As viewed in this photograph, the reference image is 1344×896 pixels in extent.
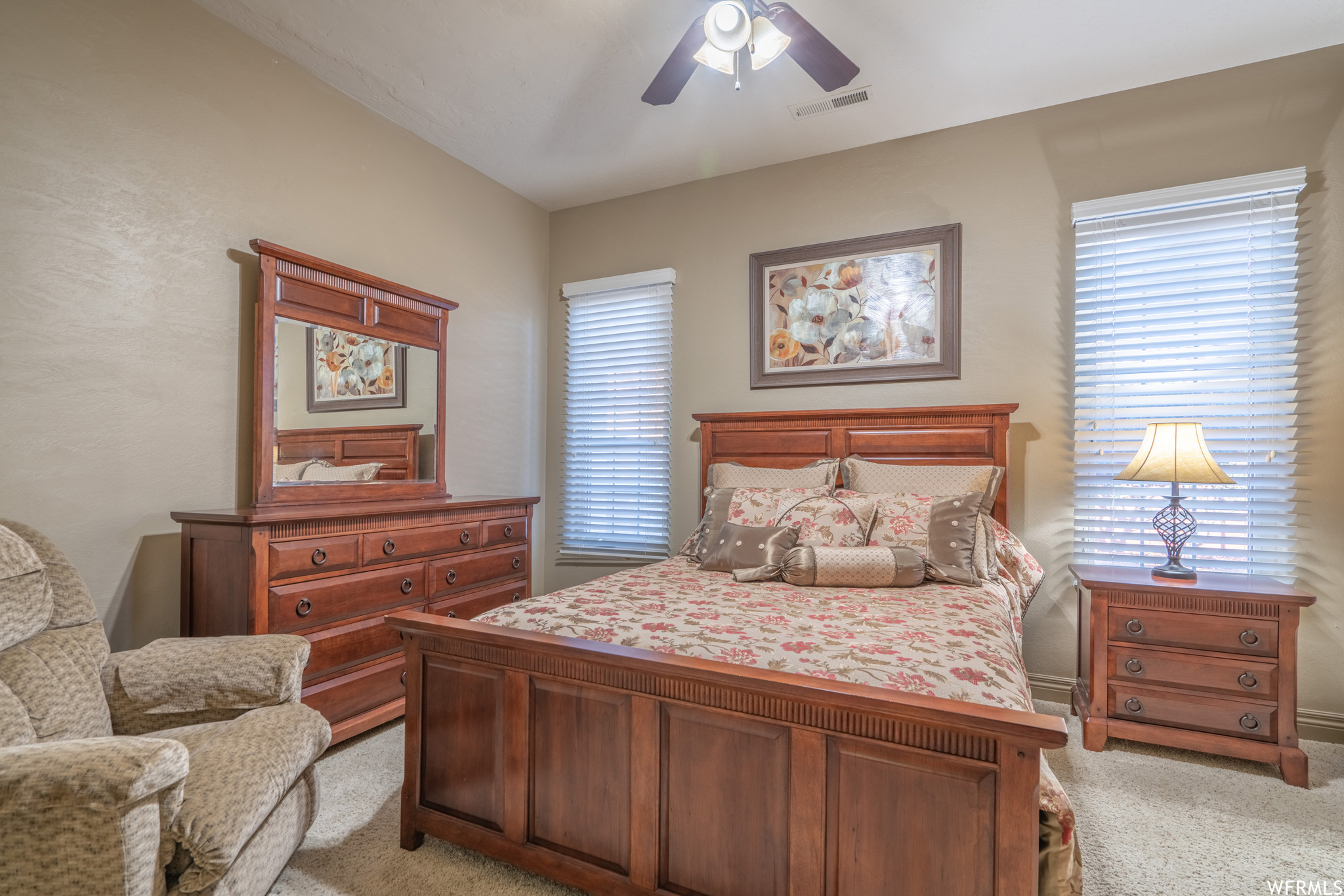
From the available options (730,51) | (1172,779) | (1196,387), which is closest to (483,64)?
(730,51)

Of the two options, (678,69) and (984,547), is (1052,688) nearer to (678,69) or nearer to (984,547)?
(984,547)

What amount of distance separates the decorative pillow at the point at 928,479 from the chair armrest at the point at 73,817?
274 cm

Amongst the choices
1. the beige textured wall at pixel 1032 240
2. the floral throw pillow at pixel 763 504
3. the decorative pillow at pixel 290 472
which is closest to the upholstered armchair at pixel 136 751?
the decorative pillow at pixel 290 472

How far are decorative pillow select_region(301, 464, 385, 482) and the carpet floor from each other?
3.72ft

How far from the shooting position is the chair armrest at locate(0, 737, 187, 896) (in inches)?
41.9

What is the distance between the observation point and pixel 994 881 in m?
1.18

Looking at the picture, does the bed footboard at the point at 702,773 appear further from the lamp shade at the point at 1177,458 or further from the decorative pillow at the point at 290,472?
the lamp shade at the point at 1177,458

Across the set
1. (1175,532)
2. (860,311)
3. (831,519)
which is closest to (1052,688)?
(1175,532)

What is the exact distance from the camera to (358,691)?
2.55 meters

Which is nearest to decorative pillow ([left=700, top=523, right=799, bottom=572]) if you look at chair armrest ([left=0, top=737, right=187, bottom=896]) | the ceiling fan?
the ceiling fan

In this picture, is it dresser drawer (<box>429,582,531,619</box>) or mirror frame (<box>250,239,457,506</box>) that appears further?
Answer: dresser drawer (<box>429,582,531,619</box>)

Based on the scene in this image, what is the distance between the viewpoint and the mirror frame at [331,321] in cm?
258

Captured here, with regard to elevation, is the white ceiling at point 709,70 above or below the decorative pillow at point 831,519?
above

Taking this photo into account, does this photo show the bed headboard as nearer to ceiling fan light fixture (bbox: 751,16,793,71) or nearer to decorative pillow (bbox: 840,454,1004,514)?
decorative pillow (bbox: 840,454,1004,514)
